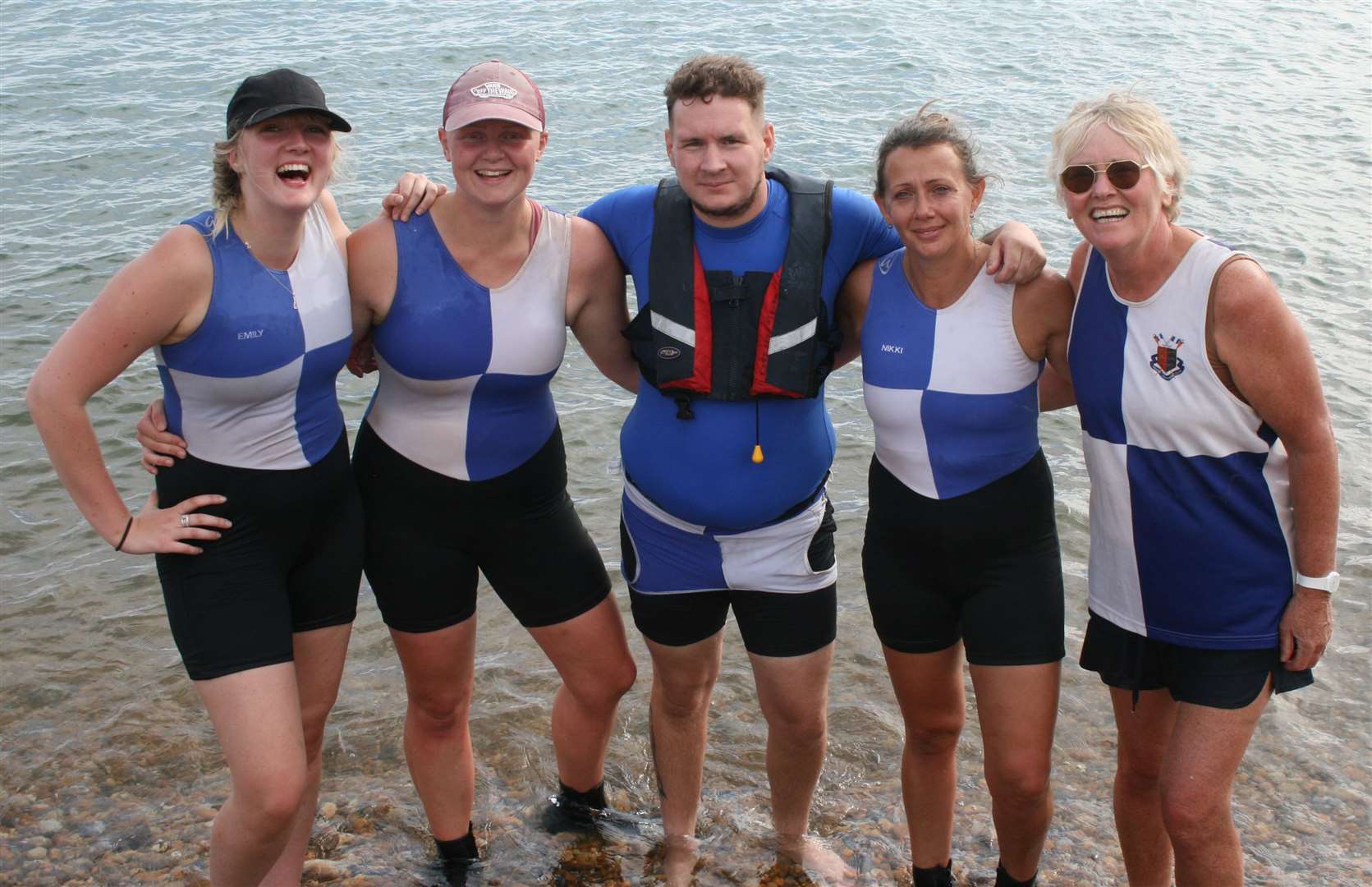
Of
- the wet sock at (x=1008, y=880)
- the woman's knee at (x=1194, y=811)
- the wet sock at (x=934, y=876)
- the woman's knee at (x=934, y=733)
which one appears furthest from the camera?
the wet sock at (x=934, y=876)

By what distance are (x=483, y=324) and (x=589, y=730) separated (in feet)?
5.05

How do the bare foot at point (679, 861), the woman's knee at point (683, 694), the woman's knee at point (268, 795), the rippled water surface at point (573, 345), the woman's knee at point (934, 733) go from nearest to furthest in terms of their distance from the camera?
the woman's knee at point (268, 795)
the woman's knee at point (934, 733)
the woman's knee at point (683, 694)
the bare foot at point (679, 861)
the rippled water surface at point (573, 345)

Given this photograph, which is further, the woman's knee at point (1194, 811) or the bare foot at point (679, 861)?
the bare foot at point (679, 861)

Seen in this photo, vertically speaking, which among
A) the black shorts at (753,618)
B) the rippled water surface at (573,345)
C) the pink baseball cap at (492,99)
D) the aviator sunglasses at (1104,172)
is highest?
the pink baseball cap at (492,99)

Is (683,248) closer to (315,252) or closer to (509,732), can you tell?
(315,252)

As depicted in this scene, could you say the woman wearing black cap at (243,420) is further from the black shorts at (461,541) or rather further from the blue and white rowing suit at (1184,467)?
the blue and white rowing suit at (1184,467)

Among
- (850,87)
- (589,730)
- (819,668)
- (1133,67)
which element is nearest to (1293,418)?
(819,668)

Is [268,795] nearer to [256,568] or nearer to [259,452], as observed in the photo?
[256,568]

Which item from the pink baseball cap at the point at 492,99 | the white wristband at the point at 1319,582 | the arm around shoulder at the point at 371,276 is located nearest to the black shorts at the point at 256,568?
the arm around shoulder at the point at 371,276

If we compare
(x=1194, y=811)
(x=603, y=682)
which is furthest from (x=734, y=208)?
(x=1194, y=811)

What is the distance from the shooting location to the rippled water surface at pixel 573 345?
4.59m

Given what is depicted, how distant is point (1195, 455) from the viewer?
10.3 feet

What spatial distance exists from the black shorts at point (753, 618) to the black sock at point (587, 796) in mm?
993

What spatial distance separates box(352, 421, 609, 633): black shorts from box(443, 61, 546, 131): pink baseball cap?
39.7 inches
